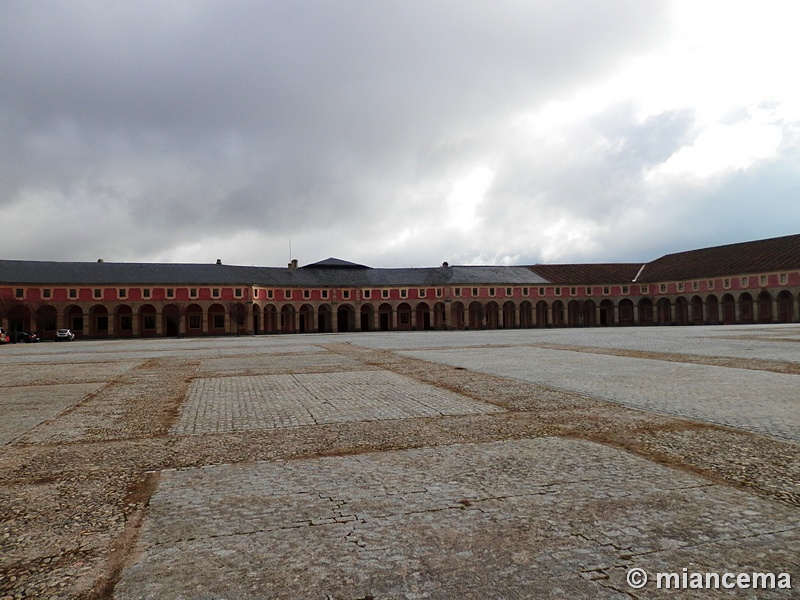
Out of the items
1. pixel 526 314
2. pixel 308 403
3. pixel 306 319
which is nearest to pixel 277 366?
pixel 308 403

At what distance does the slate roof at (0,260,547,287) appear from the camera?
2293 inches

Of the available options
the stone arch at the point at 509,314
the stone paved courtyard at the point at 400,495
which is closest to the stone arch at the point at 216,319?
the stone arch at the point at 509,314

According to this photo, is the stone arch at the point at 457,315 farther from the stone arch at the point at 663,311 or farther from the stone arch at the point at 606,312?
the stone arch at the point at 663,311

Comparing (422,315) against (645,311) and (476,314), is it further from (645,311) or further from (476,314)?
(645,311)

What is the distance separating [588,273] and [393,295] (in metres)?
29.0

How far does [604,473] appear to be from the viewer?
469 cm

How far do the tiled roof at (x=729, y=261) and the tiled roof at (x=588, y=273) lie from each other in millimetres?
2230

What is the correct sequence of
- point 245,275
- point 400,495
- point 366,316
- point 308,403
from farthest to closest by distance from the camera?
point 366,316 < point 245,275 < point 308,403 < point 400,495

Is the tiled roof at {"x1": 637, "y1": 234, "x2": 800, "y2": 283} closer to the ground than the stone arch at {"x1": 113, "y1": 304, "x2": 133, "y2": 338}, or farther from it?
farther from it

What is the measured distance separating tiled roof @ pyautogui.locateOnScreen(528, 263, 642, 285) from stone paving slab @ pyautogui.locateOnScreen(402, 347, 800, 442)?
62224mm

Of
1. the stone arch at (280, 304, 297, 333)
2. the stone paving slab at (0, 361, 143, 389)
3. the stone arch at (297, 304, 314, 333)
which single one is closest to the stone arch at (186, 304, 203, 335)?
the stone arch at (280, 304, 297, 333)

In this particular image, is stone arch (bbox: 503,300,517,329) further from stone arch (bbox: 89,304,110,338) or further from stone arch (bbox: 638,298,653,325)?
stone arch (bbox: 89,304,110,338)

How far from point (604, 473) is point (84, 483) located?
460cm

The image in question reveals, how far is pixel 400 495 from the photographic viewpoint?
4227 millimetres
